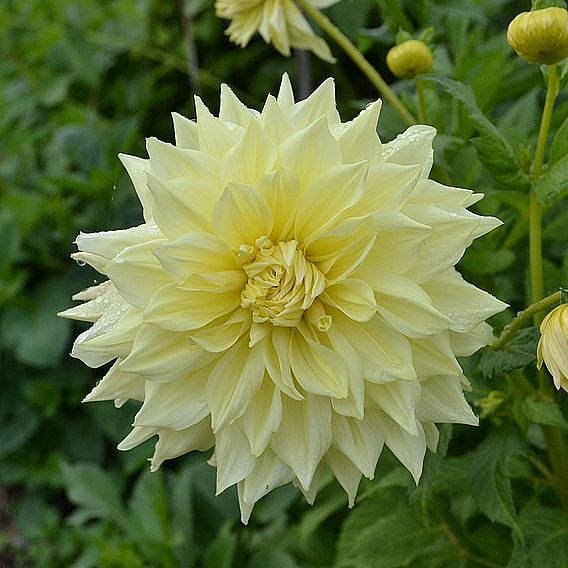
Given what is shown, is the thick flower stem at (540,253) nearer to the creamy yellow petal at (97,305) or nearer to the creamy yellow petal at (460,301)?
the creamy yellow petal at (460,301)

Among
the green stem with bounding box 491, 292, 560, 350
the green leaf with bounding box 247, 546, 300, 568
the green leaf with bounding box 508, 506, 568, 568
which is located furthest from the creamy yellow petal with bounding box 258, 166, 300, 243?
the green leaf with bounding box 247, 546, 300, 568

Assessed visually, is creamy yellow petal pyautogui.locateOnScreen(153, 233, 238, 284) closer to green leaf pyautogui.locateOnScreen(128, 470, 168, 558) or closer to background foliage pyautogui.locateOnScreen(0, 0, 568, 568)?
background foliage pyautogui.locateOnScreen(0, 0, 568, 568)

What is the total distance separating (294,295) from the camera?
705mm

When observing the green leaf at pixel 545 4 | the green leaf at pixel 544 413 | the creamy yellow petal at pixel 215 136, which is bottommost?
the green leaf at pixel 544 413

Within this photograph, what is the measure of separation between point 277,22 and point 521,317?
1.74 ft

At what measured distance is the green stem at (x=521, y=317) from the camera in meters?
0.73

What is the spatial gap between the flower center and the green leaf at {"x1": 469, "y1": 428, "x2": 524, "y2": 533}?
31 centimetres

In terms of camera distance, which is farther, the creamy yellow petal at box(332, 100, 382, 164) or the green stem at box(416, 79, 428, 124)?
the green stem at box(416, 79, 428, 124)

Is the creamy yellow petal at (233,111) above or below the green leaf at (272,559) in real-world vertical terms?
above

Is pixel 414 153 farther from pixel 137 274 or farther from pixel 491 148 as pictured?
pixel 137 274

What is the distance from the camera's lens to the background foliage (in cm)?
96

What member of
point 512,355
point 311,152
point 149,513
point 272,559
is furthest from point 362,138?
point 149,513

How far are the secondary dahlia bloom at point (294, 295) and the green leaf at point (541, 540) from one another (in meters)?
0.31

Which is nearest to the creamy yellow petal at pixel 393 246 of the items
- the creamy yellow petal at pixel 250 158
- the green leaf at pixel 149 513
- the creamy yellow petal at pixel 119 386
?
the creamy yellow petal at pixel 250 158
